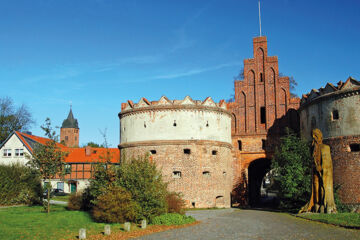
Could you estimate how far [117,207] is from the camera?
17.8 meters

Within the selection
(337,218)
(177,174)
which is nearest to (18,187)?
(177,174)

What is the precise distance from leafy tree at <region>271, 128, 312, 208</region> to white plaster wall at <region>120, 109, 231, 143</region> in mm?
5898

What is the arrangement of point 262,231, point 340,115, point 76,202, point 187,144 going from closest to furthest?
point 262,231
point 340,115
point 76,202
point 187,144

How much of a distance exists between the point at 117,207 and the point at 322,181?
430 inches

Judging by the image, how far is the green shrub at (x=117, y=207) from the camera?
17938mm

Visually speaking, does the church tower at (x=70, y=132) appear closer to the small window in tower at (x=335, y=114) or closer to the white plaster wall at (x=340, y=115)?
the white plaster wall at (x=340, y=115)

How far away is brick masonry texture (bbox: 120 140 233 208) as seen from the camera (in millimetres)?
27303

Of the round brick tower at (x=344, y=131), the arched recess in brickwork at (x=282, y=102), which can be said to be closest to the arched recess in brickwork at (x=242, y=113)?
the arched recess in brickwork at (x=282, y=102)

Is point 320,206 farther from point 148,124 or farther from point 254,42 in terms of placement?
point 254,42

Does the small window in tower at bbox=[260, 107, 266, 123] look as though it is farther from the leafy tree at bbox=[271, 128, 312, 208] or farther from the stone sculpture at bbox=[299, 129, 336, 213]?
the stone sculpture at bbox=[299, 129, 336, 213]

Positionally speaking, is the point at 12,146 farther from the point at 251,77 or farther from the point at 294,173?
the point at 294,173

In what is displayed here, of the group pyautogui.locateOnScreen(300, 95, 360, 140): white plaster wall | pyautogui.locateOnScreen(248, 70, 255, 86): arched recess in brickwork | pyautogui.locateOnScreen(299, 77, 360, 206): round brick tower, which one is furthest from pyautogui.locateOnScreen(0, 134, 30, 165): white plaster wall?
pyautogui.locateOnScreen(299, 77, 360, 206): round brick tower

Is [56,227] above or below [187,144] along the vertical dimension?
below

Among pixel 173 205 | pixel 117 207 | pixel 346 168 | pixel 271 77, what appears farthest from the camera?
pixel 271 77
